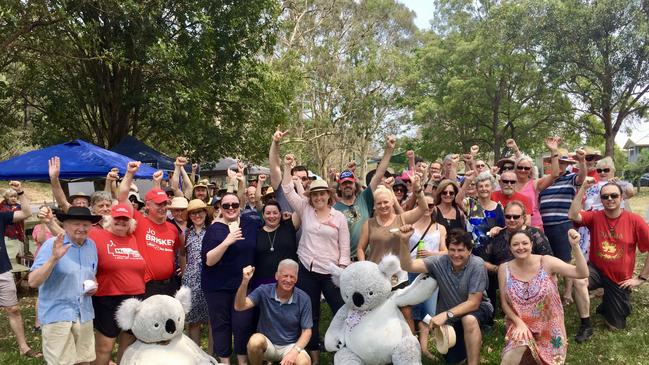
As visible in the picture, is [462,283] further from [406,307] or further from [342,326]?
[342,326]

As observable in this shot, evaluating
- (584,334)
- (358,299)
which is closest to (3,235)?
(358,299)

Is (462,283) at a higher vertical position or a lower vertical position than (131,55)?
lower

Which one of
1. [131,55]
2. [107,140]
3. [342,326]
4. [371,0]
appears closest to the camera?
[342,326]

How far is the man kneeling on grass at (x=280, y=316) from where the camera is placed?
4926mm

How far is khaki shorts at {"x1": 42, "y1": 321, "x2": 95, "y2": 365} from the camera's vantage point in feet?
14.6

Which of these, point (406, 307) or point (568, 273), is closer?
point (568, 273)

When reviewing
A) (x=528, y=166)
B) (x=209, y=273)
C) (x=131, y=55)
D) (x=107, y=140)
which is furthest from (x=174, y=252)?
(x=107, y=140)

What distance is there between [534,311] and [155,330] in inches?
130

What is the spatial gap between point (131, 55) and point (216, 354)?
11049mm

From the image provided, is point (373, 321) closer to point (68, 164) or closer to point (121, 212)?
point (121, 212)

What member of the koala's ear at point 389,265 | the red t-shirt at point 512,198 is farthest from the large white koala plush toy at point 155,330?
the red t-shirt at point 512,198

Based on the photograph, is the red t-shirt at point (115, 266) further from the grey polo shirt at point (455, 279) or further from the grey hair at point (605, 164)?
the grey hair at point (605, 164)

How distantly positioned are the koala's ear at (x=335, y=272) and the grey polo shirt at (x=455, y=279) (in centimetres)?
86

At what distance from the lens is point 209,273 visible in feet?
17.2
